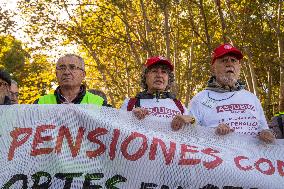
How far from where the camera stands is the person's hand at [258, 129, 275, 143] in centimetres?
426

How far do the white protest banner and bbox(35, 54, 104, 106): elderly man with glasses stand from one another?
0.31 m

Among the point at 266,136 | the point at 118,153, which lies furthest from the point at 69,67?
the point at 266,136

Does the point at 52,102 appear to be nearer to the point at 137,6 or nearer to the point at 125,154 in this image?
the point at 125,154

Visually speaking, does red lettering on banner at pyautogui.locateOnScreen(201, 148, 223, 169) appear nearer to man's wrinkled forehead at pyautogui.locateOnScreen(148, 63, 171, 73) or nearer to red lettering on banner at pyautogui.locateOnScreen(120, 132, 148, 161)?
red lettering on banner at pyautogui.locateOnScreen(120, 132, 148, 161)

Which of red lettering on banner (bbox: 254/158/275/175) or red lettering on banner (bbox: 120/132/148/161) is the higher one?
red lettering on banner (bbox: 120/132/148/161)

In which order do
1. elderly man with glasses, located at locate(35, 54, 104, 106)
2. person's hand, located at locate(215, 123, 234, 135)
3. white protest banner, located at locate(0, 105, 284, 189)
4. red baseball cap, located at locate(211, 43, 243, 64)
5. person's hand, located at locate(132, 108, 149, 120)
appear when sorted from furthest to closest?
red baseball cap, located at locate(211, 43, 243, 64) < elderly man with glasses, located at locate(35, 54, 104, 106) < person's hand, located at locate(132, 108, 149, 120) < person's hand, located at locate(215, 123, 234, 135) < white protest banner, located at locate(0, 105, 284, 189)

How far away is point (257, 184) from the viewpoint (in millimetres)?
4070

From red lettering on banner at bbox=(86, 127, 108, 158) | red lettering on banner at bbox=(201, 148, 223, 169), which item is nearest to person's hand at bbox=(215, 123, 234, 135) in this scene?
red lettering on banner at bbox=(201, 148, 223, 169)

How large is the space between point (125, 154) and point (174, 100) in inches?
40.5

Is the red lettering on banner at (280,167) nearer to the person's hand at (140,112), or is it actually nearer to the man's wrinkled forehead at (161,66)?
the person's hand at (140,112)

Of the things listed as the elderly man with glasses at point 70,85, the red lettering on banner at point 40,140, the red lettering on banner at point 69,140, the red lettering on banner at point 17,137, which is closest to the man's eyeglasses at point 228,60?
the elderly man with glasses at point 70,85

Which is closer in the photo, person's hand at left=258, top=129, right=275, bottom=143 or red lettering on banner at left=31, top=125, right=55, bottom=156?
red lettering on banner at left=31, top=125, right=55, bottom=156

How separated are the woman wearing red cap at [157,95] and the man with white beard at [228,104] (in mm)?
221

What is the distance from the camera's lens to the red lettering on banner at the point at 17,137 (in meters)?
4.09
